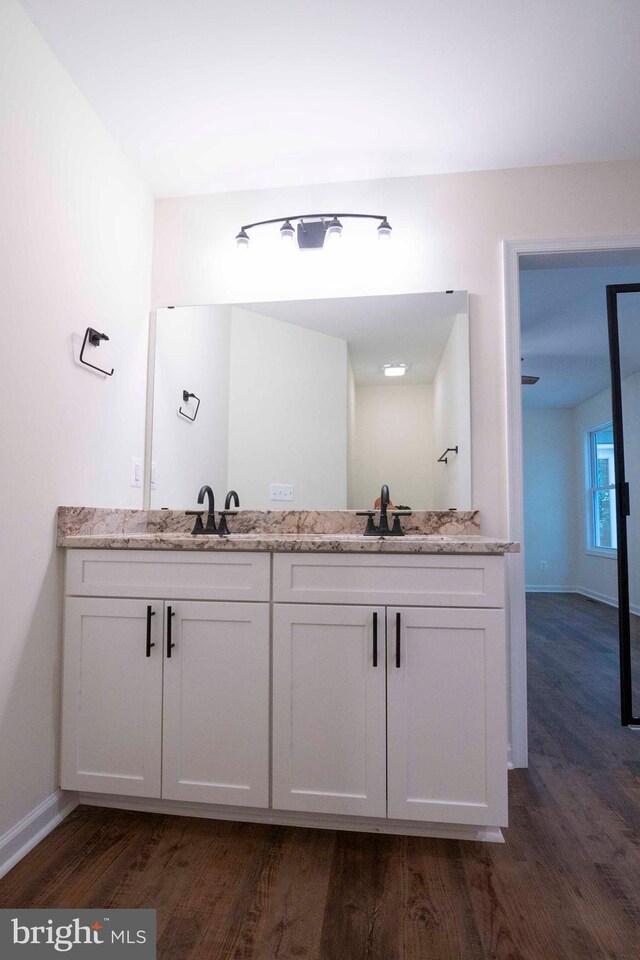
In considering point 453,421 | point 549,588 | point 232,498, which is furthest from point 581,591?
point 232,498

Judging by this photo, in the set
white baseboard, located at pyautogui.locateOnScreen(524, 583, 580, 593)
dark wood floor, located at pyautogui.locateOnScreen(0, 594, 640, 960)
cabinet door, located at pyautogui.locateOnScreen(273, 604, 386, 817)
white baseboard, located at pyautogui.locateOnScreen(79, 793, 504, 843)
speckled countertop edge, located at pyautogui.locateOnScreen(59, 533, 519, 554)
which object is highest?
speckled countertop edge, located at pyautogui.locateOnScreen(59, 533, 519, 554)

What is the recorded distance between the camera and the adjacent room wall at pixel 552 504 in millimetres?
7035

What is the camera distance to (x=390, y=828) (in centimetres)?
165

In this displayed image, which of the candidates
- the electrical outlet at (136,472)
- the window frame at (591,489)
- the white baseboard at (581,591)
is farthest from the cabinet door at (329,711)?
the window frame at (591,489)

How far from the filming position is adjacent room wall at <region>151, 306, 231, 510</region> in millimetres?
2371

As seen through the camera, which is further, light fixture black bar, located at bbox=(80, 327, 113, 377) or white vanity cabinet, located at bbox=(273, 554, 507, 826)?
light fixture black bar, located at bbox=(80, 327, 113, 377)

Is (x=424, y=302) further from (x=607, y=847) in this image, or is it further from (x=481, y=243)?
(x=607, y=847)

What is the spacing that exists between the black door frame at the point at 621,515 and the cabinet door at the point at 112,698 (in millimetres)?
2049

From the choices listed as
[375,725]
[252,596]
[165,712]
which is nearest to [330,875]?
[375,725]

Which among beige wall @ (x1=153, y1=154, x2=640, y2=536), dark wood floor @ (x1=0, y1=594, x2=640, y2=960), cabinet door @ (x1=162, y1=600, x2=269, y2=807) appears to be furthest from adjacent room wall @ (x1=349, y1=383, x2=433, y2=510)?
dark wood floor @ (x1=0, y1=594, x2=640, y2=960)

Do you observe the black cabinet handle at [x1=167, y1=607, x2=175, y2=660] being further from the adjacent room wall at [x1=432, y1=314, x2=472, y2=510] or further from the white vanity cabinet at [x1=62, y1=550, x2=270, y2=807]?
the adjacent room wall at [x1=432, y1=314, x2=472, y2=510]

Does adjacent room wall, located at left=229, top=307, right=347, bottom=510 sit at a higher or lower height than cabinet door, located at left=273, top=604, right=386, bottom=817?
higher

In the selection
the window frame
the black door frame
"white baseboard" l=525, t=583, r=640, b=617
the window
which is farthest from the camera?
the window frame

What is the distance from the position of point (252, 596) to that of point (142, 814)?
817mm
